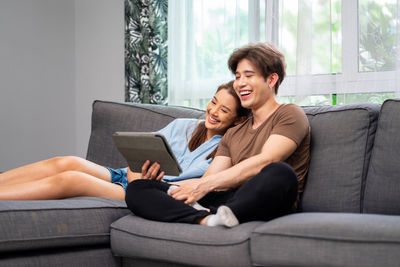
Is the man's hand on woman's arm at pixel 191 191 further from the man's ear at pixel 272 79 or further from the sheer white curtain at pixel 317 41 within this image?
the sheer white curtain at pixel 317 41

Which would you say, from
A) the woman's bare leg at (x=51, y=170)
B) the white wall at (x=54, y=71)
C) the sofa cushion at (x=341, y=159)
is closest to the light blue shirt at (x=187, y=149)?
the woman's bare leg at (x=51, y=170)

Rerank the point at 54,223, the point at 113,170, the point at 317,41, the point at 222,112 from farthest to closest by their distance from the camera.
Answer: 1. the point at 317,41
2. the point at 113,170
3. the point at 222,112
4. the point at 54,223

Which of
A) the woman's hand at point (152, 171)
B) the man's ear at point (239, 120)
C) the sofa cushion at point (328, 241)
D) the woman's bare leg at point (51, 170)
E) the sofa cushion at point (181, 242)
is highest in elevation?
the man's ear at point (239, 120)

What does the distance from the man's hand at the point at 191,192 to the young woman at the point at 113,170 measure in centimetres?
31

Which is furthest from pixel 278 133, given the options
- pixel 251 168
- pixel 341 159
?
pixel 341 159

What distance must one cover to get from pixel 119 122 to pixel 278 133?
1153 mm

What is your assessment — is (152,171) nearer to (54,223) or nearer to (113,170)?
(54,223)

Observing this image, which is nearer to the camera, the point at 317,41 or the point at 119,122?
the point at 119,122

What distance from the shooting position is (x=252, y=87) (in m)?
2.23

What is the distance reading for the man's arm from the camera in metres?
1.98

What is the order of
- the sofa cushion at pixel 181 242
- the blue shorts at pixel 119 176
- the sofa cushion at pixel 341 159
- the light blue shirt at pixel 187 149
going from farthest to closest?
the blue shorts at pixel 119 176 < the light blue shirt at pixel 187 149 < the sofa cushion at pixel 341 159 < the sofa cushion at pixel 181 242

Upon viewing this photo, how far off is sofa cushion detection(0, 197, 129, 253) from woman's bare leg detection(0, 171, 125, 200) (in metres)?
0.16

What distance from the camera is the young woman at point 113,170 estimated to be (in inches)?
87.8

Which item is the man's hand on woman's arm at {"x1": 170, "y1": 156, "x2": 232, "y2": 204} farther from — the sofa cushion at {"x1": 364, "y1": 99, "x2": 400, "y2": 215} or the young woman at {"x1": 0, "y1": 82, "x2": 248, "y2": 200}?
the sofa cushion at {"x1": 364, "y1": 99, "x2": 400, "y2": 215}
